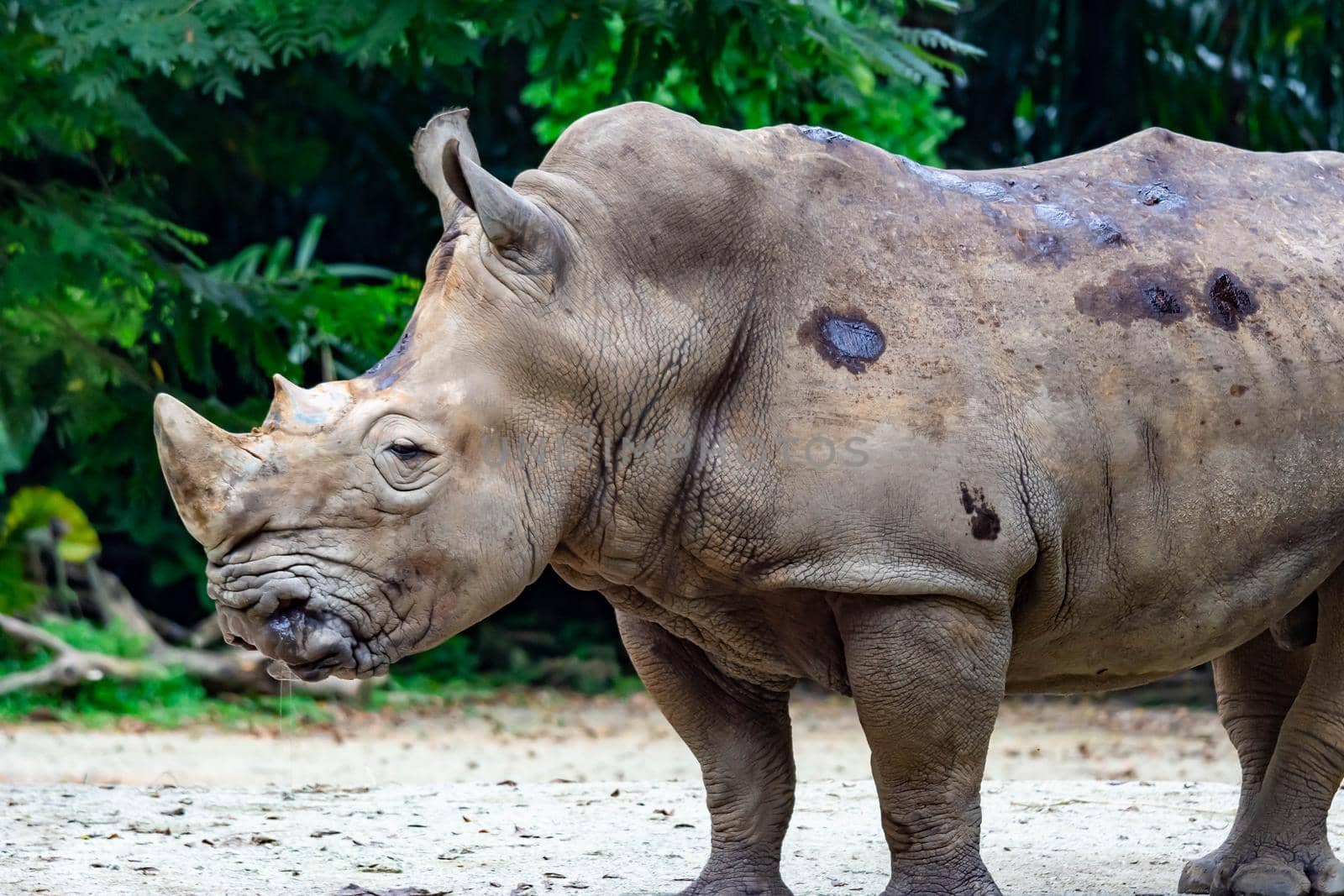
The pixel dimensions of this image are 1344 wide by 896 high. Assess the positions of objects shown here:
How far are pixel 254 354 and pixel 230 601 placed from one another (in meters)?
4.94

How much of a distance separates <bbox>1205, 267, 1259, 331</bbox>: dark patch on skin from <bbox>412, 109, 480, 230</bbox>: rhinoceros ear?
1.92 metres

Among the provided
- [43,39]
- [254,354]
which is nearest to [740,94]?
[254,354]

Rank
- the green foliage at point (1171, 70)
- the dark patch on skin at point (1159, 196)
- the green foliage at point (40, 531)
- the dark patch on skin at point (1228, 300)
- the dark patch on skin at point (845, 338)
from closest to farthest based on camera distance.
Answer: the dark patch on skin at point (845, 338), the dark patch on skin at point (1228, 300), the dark patch on skin at point (1159, 196), the green foliage at point (40, 531), the green foliage at point (1171, 70)

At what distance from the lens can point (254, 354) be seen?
8547mm

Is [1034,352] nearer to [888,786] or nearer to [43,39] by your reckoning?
[888,786]

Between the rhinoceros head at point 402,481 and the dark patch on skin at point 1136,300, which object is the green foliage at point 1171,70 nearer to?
the dark patch on skin at point 1136,300

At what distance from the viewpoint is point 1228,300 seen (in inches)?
178

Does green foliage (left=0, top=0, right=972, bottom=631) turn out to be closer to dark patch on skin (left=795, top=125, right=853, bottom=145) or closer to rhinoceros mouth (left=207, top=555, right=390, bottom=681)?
dark patch on skin (left=795, top=125, right=853, bottom=145)

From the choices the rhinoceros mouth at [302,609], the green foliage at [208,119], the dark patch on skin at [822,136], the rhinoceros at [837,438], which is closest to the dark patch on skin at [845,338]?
the rhinoceros at [837,438]

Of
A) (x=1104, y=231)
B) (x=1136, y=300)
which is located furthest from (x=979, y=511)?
(x=1104, y=231)

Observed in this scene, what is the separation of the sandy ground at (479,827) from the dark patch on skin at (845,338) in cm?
196

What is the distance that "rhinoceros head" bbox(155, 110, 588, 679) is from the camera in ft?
12.4

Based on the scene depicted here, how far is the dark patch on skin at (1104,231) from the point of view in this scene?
14.8 ft

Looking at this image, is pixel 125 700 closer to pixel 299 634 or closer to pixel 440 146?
pixel 440 146
